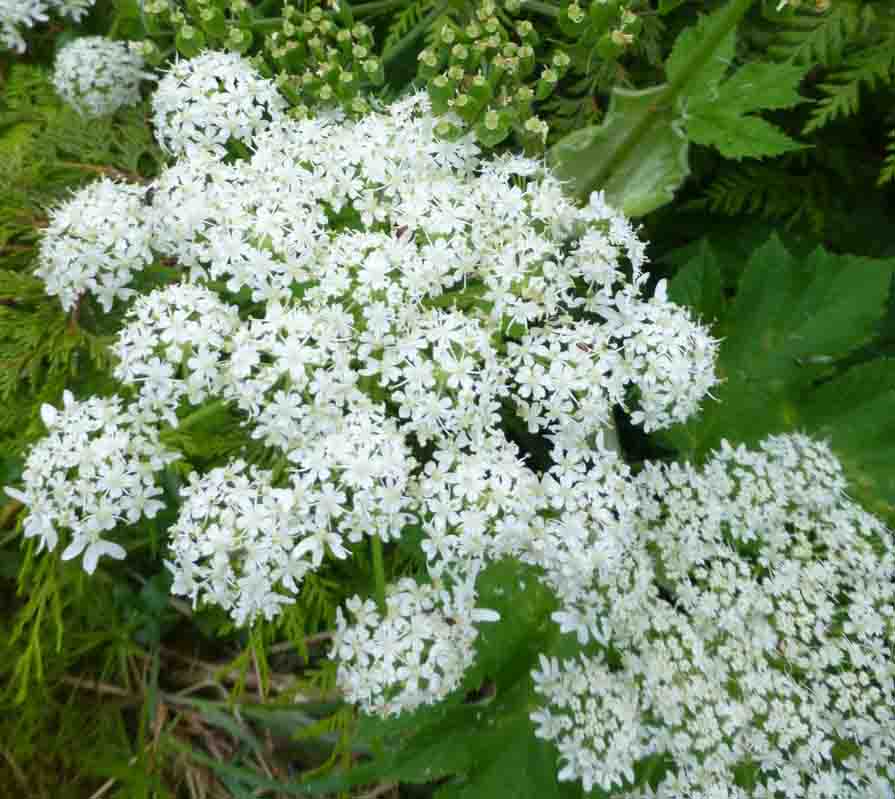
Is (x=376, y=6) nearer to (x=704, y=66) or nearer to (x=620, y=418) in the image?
(x=704, y=66)

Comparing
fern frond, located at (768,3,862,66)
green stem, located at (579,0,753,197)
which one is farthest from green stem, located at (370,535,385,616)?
fern frond, located at (768,3,862,66)

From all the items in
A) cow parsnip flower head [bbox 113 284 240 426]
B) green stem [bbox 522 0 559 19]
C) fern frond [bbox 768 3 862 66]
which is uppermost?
fern frond [bbox 768 3 862 66]

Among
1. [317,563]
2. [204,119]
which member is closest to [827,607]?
[317,563]

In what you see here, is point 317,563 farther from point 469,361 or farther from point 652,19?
point 652,19

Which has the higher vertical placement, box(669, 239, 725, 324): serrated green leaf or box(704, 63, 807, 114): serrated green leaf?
box(704, 63, 807, 114): serrated green leaf

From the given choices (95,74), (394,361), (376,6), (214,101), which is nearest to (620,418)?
(394,361)

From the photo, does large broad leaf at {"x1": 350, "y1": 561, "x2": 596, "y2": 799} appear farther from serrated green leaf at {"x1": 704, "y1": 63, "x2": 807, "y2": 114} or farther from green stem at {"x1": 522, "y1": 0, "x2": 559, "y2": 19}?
green stem at {"x1": 522, "y1": 0, "x2": 559, "y2": 19}
